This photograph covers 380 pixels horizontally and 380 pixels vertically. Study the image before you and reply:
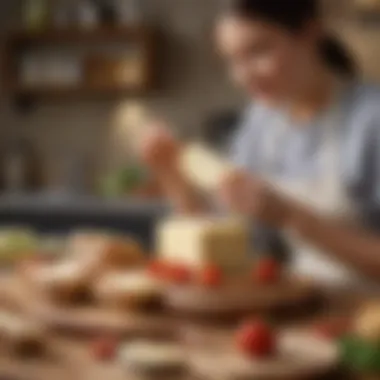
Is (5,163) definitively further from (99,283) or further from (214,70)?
(99,283)

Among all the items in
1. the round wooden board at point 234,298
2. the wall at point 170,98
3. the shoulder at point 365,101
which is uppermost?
the wall at point 170,98

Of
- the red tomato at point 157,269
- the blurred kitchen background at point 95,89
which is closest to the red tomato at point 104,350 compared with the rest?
the red tomato at point 157,269

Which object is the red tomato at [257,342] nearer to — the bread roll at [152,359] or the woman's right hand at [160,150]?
the bread roll at [152,359]

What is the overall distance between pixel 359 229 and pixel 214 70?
1469mm

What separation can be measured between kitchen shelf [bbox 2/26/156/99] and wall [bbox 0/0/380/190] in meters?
0.05

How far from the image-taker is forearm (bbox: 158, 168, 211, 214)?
1.59m

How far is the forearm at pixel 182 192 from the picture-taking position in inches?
62.6

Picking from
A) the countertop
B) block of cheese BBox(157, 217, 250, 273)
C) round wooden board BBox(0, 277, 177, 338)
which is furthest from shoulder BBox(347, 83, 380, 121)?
the countertop

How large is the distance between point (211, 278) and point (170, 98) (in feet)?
5.97

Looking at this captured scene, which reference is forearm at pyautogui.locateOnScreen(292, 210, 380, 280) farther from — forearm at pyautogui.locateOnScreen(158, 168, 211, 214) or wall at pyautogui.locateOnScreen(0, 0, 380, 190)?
wall at pyautogui.locateOnScreen(0, 0, 380, 190)

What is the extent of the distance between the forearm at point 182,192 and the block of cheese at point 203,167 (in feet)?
0.05

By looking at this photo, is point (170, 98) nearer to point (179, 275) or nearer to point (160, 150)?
point (160, 150)

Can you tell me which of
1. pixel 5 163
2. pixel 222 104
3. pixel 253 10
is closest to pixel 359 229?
pixel 253 10

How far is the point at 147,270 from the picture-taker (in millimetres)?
1217
